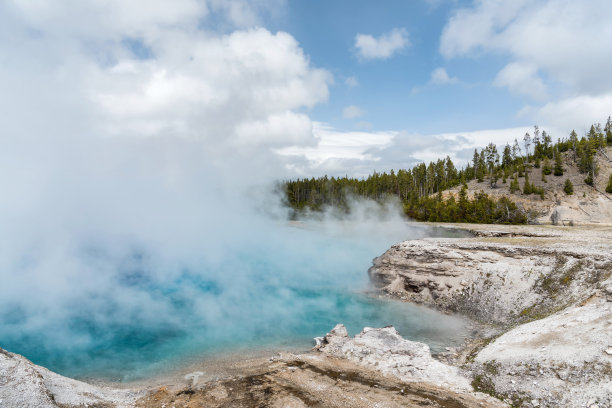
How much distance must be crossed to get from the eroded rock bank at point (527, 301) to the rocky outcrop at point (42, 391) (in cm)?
1187

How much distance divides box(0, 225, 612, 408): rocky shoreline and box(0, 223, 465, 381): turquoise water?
9.26 feet

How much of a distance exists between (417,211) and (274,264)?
41.4m

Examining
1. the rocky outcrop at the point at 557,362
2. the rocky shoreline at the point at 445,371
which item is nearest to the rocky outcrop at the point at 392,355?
the rocky shoreline at the point at 445,371

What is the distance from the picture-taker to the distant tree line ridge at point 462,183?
5681cm

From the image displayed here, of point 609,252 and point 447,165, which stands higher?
point 447,165

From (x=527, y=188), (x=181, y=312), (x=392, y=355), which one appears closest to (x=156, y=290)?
(x=181, y=312)

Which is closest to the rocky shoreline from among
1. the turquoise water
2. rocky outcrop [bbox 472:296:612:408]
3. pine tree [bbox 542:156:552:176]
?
rocky outcrop [bbox 472:296:612:408]

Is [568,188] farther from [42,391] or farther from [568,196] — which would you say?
[42,391]

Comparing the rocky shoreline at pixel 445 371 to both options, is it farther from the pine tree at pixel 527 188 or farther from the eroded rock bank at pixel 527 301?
the pine tree at pixel 527 188

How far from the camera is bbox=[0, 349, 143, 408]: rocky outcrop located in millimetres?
8180

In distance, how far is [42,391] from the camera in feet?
28.3

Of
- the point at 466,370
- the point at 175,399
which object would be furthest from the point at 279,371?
the point at 466,370

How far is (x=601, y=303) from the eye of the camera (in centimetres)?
1233

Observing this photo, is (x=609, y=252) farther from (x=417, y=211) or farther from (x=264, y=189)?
(x=264, y=189)
